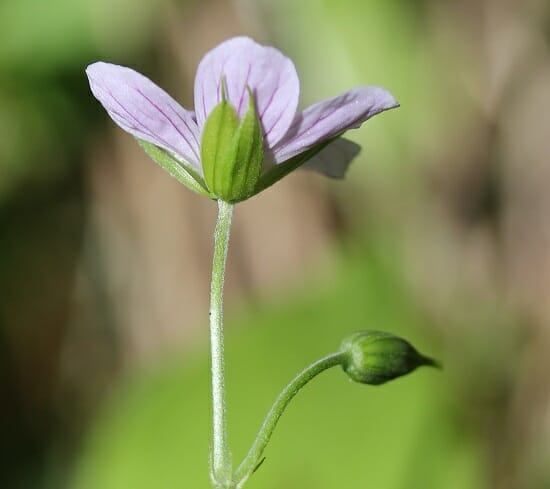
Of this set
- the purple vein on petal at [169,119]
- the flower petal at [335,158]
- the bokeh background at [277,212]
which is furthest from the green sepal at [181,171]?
the bokeh background at [277,212]

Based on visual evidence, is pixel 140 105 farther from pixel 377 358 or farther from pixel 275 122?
pixel 377 358

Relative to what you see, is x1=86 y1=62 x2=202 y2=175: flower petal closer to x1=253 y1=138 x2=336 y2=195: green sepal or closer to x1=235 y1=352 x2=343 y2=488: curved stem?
x1=253 y1=138 x2=336 y2=195: green sepal

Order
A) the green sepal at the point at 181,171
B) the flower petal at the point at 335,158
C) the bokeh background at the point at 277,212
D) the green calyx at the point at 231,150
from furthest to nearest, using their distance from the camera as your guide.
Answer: the bokeh background at the point at 277,212, the flower petal at the point at 335,158, the green sepal at the point at 181,171, the green calyx at the point at 231,150

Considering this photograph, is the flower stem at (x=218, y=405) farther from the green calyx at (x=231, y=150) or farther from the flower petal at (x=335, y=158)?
the flower petal at (x=335, y=158)

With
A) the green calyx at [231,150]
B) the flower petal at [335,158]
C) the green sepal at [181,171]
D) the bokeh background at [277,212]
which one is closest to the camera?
the green calyx at [231,150]

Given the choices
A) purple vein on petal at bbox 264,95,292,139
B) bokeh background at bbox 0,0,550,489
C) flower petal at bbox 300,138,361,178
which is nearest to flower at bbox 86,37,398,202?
purple vein on petal at bbox 264,95,292,139

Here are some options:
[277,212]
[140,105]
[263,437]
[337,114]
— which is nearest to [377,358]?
[263,437]
